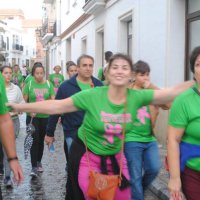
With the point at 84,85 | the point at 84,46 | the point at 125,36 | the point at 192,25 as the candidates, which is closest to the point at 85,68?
the point at 84,85

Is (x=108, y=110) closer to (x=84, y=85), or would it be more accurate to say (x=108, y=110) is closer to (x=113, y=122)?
(x=113, y=122)

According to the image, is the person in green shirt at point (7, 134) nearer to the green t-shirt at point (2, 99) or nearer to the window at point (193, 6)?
the green t-shirt at point (2, 99)

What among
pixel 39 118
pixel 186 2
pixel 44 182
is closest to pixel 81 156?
pixel 44 182

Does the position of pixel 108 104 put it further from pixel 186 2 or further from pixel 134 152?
pixel 186 2

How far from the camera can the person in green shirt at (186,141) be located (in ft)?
11.2

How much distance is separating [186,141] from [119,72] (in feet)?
2.78

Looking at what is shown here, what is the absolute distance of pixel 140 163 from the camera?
5.09 m

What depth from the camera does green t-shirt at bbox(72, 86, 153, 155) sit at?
12.7 ft

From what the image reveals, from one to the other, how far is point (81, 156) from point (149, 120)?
1.26 m

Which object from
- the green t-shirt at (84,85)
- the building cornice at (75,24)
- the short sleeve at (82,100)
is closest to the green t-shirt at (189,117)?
the short sleeve at (82,100)

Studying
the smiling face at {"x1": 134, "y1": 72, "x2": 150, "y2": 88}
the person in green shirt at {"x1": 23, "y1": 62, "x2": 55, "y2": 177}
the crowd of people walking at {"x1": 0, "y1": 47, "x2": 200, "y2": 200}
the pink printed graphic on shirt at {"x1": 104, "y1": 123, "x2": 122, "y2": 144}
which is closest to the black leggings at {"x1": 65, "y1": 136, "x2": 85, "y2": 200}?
the crowd of people walking at {"x1": 0, "y1": 47, "x2": 200, "y2": 200}

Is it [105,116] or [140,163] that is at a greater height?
[105,116]

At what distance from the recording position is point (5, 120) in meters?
3.72

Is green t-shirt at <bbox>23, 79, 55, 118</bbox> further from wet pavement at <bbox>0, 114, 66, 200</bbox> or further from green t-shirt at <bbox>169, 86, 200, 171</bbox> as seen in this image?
green t-shirt at <bbox>169, 86, 200, 171</bbox>
